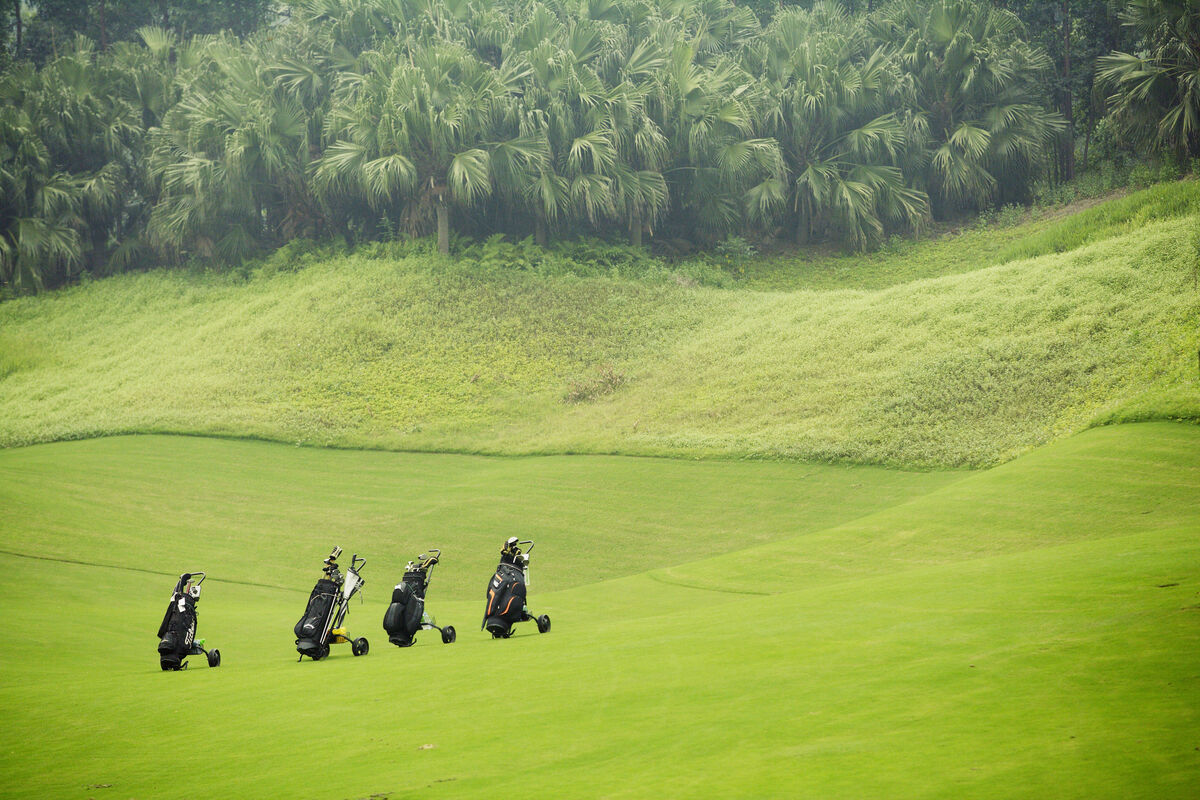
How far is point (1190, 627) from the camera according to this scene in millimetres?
7184

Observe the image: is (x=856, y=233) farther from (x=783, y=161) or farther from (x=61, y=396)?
(x=61, y=396)

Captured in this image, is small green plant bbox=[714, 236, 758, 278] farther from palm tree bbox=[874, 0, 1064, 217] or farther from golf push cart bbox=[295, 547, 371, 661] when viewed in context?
golf push cart bbox=[295, 547, 371, 661]

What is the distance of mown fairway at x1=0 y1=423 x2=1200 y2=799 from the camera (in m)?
5.94

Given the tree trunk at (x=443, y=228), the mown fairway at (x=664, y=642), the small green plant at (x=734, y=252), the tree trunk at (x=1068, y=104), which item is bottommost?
the mown fairway at (x=664, y=642)

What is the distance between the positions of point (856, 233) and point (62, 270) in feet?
106

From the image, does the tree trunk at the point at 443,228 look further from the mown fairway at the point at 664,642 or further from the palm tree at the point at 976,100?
the palm tree at the point at 976,100

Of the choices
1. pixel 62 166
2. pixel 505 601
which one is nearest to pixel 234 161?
pixel 62 166

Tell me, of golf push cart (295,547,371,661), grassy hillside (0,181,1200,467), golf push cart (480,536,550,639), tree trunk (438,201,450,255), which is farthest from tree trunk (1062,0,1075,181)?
golf push cart (295,547,371,661)

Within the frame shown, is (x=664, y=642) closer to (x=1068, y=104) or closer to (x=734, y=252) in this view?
(x=734, y=252)

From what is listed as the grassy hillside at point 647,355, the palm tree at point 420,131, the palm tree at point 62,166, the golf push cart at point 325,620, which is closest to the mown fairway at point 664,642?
the golf push cart at point 325,620

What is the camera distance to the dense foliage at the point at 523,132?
36.6 m

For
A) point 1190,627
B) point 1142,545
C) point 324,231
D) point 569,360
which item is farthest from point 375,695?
point 324,231

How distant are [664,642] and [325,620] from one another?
3.73 m

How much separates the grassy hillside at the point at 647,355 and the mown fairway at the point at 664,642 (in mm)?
2968
